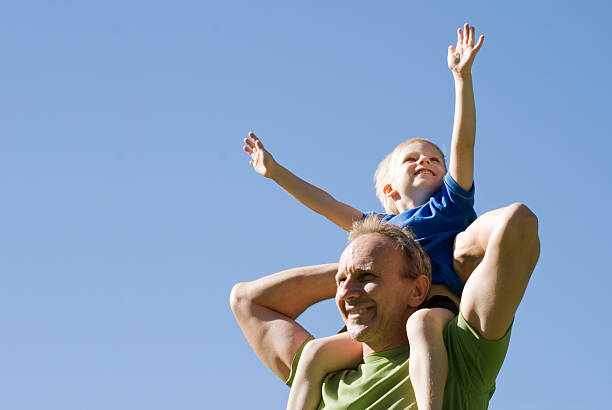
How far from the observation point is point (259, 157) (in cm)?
711

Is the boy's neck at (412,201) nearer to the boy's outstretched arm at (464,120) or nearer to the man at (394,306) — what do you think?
the boy's outstretched arm at (464,120)

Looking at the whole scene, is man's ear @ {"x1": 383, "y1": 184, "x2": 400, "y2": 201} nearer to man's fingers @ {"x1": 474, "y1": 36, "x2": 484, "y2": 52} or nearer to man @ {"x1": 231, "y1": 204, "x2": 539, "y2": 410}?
man @ {"x1": 231, "y1": 204, "x2": 539, "y2": 410}

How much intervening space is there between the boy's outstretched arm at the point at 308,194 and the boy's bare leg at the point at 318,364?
1218 mm

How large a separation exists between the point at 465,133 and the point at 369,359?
4.93ft

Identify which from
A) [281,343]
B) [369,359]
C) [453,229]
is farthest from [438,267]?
[281,343]

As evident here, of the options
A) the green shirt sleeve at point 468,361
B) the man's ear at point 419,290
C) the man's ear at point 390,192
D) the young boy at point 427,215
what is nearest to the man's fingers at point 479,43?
the young boy at point 427,215

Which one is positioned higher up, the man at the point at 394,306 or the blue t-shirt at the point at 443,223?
the blue t-shirt at the point at 443,223

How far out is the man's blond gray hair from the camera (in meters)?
5.41

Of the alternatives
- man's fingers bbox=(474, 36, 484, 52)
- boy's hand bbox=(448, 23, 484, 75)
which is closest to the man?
boy's hand bbox=(448, 23, 484, 75)

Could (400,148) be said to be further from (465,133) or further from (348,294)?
(348,294)

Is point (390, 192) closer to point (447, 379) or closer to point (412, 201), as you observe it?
point (412, 201)

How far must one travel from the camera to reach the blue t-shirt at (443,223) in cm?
565

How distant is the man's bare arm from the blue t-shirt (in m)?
0.60

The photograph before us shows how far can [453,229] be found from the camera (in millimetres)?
5867
